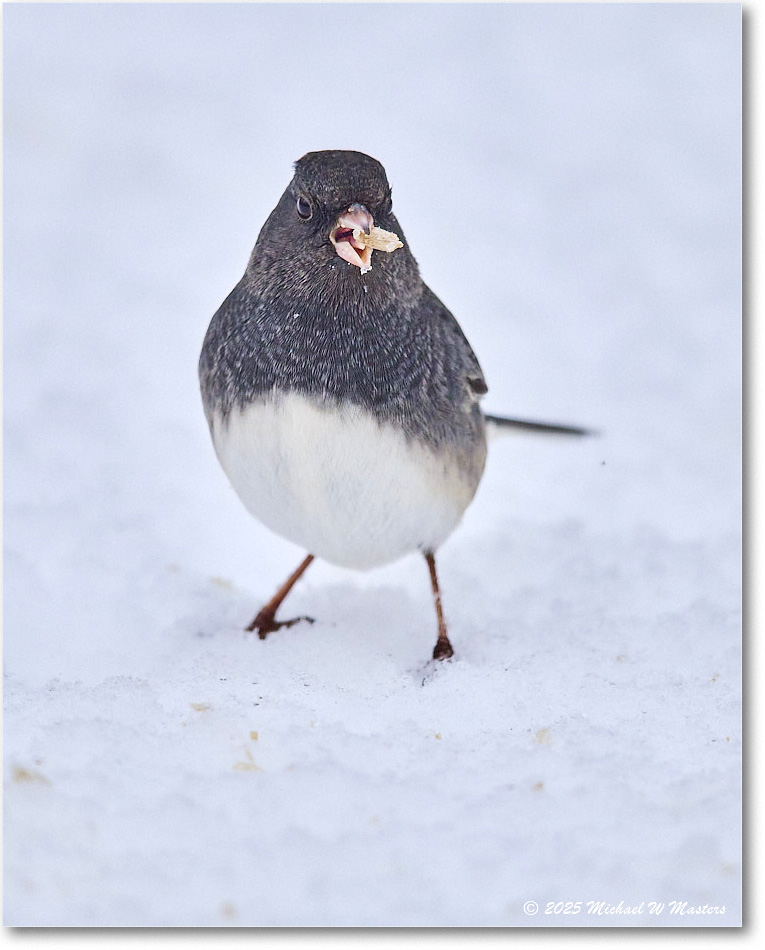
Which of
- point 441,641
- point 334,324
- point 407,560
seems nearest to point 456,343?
point 334,324

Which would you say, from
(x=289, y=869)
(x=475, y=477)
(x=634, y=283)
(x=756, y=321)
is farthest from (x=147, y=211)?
(x=289, y=869)

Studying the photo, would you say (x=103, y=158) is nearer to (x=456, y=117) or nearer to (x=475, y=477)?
(x=456, y=117)

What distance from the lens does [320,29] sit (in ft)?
8.70

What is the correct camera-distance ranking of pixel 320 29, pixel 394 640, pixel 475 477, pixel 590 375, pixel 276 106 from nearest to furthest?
1. pixel 475 477
2. pixel 394 640
3. pixel 320 29
4. pixel 276 106
5. pixel 590 375

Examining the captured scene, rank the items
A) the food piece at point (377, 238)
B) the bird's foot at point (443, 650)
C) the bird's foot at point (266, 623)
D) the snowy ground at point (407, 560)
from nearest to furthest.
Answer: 1. the snowy ground at point (407, 560)
2. the food piece at point (377, 238)
3. the bird's foot at point (443, 650)
4. the bird's foot at point (266, 623)

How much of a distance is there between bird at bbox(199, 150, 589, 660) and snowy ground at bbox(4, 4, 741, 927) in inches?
13.8

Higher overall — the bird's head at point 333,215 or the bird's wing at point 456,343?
the bird's head at point 333,215

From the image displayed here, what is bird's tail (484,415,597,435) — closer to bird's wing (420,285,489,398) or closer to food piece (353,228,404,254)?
bird's wing (420,285,489,398)

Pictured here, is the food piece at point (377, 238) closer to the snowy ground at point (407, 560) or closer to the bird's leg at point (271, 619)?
the snowy ground at point (407, 560)

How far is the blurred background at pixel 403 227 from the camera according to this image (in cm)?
261

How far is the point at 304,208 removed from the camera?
6.30ft

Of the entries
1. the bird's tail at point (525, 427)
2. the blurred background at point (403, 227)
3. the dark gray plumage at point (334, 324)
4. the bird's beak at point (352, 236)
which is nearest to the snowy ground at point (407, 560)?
the blurred background at point (403, 227)

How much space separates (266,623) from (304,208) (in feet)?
2.93

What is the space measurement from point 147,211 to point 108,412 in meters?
0.76
